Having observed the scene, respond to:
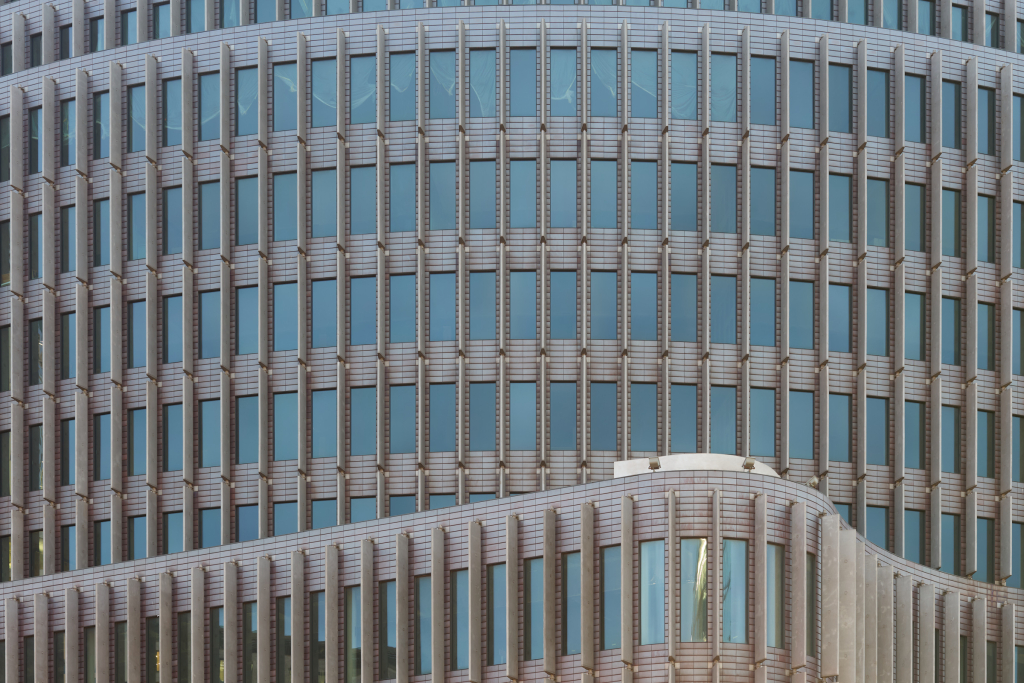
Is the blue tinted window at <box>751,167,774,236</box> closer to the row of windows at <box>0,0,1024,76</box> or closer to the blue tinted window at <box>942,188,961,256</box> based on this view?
the blue tinted window at <box>942,188,961,256</box>

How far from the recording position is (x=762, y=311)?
54.8 metres

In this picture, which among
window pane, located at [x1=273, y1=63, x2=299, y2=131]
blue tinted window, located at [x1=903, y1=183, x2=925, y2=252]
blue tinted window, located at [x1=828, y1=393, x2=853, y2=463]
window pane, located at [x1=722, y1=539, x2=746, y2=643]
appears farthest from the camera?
window pane, located at [x1=273, y1=63, x2=299, y2=131]


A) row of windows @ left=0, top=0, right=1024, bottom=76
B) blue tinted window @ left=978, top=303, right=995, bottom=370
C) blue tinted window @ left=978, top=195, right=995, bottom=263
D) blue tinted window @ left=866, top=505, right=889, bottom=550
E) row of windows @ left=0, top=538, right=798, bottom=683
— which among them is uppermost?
row of windows @ left=0, top=0, right=1024, bottom=76

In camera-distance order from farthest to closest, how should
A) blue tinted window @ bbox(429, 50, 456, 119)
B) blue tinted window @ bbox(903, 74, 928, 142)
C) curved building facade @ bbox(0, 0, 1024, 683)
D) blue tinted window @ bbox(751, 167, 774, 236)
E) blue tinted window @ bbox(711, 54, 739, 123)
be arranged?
blue tinted window @ bbox(903, 74, 928, 142), blue tinted window @ bbox(711, 54, 739, 123), blue tinted window @ bbox(429, 50, 456, 119), blue tinted window @ bbox(751, 167, 774, 236), curved building facade @ bbox(0, 0, 1024, 683)

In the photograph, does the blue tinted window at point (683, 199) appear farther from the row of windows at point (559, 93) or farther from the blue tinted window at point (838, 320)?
the blue tinted window at point (838, 320)

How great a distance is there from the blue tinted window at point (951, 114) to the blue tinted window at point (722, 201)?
8072mm

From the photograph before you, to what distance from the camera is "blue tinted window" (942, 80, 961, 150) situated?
187ft

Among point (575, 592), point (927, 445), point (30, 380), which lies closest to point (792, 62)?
point (927, 445)

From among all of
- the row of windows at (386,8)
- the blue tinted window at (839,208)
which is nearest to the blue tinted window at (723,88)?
the row of windows at (386,8)

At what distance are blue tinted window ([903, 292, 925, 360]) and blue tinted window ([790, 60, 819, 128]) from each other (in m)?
6.90

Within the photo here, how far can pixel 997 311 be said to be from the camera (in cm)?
5662

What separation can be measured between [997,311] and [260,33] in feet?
89.5

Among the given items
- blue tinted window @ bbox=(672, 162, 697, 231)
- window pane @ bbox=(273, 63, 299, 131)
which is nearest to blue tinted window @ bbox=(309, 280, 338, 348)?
window pane @ bbox=(273, 63, 299, 131)

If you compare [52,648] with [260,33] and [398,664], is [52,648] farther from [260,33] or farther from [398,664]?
[260,33]
